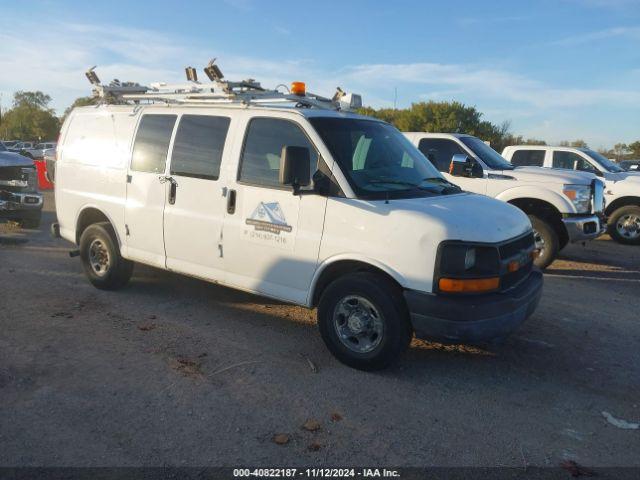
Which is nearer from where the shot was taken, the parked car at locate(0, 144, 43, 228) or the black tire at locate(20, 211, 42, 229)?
the parked car at locate(0, 144, 43, 228)

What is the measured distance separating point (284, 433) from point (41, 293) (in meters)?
4.15

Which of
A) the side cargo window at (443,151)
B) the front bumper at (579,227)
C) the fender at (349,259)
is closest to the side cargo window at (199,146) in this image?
the fender at (349,259)

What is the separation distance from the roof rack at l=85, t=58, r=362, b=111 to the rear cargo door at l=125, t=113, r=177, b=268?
15.8 inches

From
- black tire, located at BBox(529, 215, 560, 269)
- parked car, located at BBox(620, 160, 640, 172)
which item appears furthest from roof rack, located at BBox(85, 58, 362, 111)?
parked car, located at BBox(620, 160, 640, 172)

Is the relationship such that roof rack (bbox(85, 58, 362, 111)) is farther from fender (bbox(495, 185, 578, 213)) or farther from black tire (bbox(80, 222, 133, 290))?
fender (bbox(495, 185, 578, 213))

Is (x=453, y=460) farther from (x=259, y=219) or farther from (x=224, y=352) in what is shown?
(x=259, y=219)

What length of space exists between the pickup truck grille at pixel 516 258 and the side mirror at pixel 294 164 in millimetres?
1616

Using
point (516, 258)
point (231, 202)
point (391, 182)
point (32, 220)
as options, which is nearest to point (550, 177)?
point (516, 258)

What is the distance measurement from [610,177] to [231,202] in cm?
945

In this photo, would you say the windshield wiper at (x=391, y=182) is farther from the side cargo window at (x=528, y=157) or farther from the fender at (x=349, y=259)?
the side cargo window at (x=528, y=157)

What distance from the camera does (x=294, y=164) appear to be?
4.19 metres

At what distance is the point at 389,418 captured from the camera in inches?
142

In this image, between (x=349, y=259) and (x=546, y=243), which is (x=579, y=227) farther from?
(x=349, y=259)

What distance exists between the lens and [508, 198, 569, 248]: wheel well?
26.1ft
